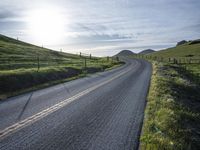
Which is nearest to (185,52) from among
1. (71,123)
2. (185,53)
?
(185,53)

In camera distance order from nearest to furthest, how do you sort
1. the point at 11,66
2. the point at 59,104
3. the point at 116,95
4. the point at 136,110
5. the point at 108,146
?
the point at 108,146, the point at 136,110, the point at 59,104, the point at 116,95, the point at 11,66

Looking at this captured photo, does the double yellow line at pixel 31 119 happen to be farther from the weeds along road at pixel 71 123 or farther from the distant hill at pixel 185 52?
the distant hill at pixel 185 52

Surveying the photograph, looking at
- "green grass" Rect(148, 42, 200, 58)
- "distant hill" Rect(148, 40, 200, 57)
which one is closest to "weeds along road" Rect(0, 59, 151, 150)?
"green grass" Rect(148, 42, 200, 58)

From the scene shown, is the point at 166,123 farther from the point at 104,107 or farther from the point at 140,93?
the point at 140,93

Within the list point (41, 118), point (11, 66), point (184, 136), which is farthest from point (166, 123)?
point (11, 66)

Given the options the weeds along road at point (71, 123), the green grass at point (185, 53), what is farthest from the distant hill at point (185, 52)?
the weeds along road at point (71, 123)

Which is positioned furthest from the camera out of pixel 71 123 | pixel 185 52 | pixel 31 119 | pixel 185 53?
pixel 185 52

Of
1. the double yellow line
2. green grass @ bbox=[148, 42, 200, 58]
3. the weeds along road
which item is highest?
green grass @ bbox=[148, 42, 200, 58]

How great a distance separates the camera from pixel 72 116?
372 inches

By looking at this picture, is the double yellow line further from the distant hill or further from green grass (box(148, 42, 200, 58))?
the distant hill

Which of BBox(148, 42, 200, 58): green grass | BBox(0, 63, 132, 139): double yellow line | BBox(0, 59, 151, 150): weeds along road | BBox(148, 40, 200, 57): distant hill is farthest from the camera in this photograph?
BBox(148, 40, 200, 57): distant hill

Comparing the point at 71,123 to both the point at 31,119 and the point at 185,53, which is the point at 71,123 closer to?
the point at 31,119

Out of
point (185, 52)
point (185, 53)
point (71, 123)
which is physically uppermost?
point (185, 52)

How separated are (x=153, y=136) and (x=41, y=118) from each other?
3754mm
